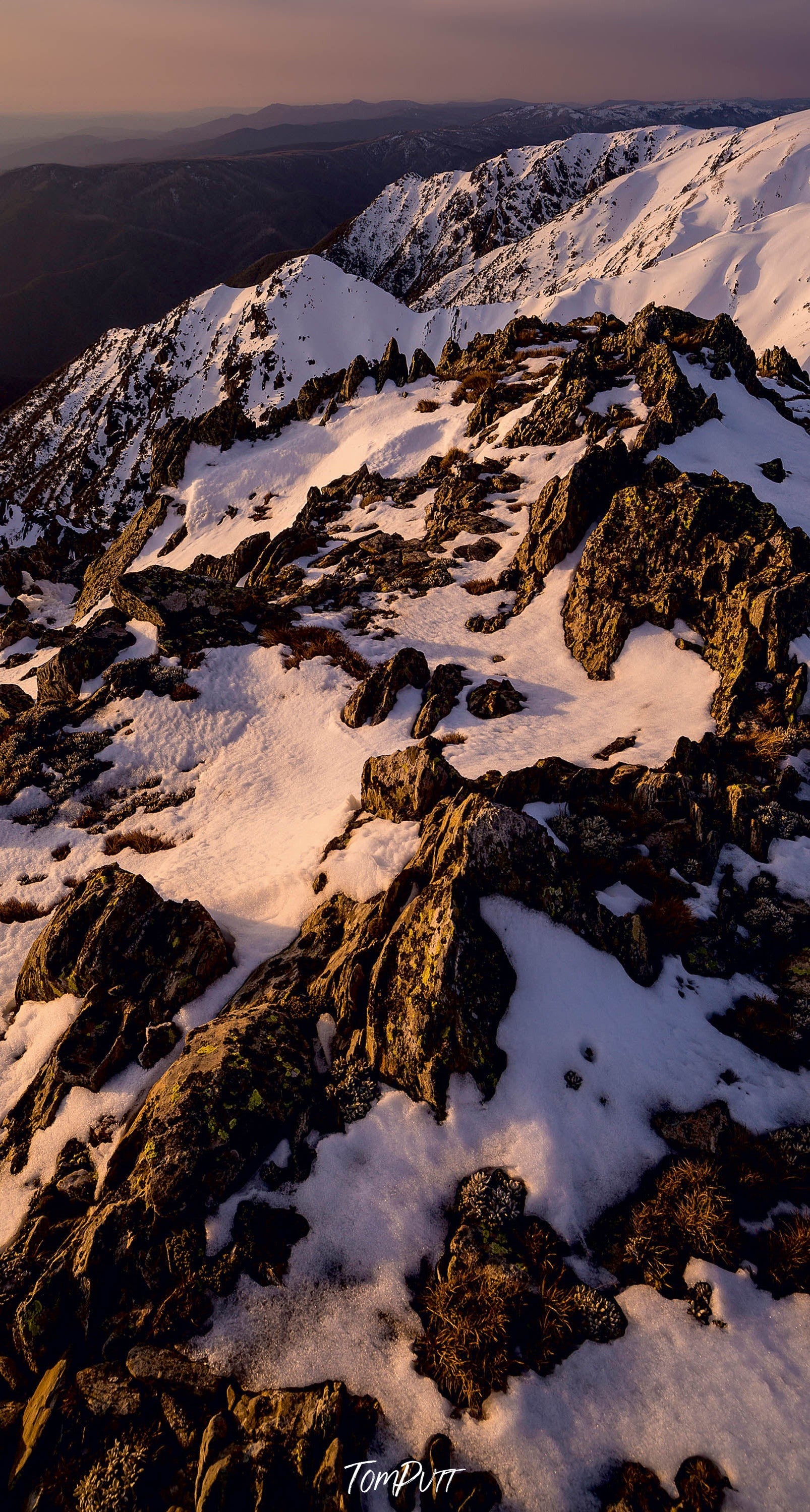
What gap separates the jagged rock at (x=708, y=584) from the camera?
17609 mm

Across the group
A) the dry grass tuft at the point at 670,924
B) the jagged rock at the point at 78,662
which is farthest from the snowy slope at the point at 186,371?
the dry grass tuft at the point at 670,924

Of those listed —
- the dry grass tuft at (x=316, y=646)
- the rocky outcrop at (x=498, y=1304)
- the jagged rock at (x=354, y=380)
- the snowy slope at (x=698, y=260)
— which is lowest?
the rocky outcrop at (x=498, y=1304)

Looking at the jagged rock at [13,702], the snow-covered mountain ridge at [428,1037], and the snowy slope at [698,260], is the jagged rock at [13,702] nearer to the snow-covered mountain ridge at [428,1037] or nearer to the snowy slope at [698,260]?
the snow-covered mountain ridge at [428,1037]

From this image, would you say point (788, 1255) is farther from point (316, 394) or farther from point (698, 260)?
point (698, 260)

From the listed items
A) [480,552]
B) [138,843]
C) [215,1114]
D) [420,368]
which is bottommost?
[138,843]

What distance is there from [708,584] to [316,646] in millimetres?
15273

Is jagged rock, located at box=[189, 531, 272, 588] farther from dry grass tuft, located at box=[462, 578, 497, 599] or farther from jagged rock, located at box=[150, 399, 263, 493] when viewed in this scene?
dry grass tuft, located at box=[462, 578, 497, 599]

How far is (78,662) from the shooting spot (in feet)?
80.1

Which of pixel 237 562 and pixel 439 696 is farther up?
pixel 237 562

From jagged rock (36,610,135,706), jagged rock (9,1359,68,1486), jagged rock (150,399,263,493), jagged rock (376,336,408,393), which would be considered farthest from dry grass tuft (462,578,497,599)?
jagged rock (150,399,263,493)

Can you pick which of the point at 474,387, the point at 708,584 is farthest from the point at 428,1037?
the point at 474,387

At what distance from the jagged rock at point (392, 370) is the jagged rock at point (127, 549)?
2300 cm

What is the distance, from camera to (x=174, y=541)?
49.3 meters

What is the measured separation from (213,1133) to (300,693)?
54.8ft
